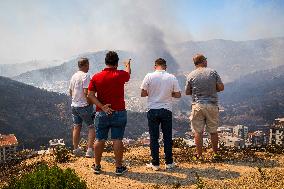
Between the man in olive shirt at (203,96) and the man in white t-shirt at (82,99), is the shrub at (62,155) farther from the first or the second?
the man in olive shirt at (203,96)

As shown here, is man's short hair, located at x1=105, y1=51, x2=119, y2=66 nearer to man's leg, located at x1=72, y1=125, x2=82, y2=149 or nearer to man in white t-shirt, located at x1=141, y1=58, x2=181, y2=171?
man in white t-shirt, located at x1=141, y1=58, x2=181, y2=171

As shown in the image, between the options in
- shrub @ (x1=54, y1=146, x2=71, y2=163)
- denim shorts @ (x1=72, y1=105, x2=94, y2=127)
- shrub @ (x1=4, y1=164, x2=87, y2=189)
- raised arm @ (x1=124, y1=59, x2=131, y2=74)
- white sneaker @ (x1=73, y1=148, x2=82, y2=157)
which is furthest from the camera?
white sneaker @ (x1=73, y1=148, x2=82, y2=157)

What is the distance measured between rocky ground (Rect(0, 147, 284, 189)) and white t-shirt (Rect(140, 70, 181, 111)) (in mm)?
1558

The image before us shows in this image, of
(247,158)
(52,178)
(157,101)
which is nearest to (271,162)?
(247,158)

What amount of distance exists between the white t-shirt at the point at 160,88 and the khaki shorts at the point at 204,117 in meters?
1.08

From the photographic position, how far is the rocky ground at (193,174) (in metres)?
7.64

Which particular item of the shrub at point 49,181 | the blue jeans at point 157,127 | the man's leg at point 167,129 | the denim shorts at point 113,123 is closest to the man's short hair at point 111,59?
the denim shorts at point 113,123

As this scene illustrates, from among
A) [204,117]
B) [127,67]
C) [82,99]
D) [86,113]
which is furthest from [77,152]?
[204,117]

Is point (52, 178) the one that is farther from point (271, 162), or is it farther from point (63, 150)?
point (271, 162)

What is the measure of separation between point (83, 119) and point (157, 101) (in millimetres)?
2352

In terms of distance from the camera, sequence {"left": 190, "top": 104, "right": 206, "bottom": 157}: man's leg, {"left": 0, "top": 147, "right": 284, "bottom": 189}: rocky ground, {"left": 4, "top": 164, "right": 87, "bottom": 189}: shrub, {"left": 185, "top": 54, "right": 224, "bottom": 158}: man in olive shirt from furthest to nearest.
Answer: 1. {"left": 190, "top": 104, "right": 206, "bottom": 157}: man's leg
2. {"left": 185, "top": 54, "right": 224, "bottom": 158}: man in olive shirt
3. {"left": 0, "top": 147, "right": 284, "bottom": 189}: rocky ground
4. {"left": 4, "top": 164, "right": 87, "bottom": 189}: shrub

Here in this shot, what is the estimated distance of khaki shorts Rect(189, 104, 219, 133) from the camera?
31.6 feet

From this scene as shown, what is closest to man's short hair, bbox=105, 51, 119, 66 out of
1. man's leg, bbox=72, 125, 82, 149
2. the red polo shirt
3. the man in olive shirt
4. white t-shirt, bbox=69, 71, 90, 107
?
the red polo shirt

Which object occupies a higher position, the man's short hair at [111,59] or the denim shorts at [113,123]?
the man's short hair at [111,59]
